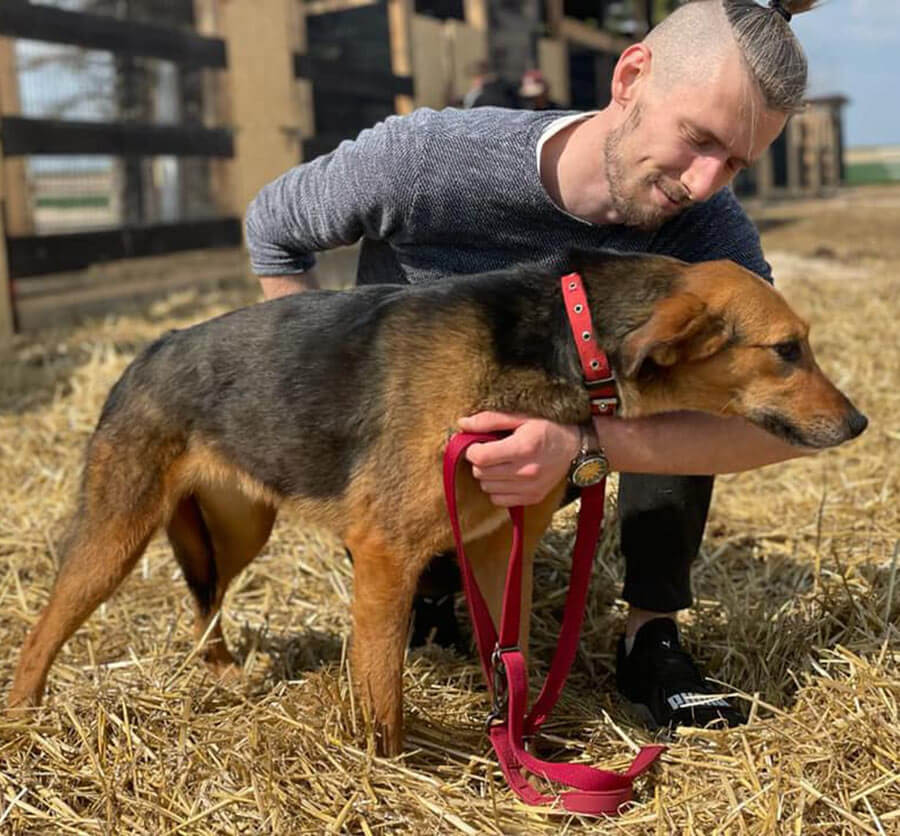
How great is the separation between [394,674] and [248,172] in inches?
334

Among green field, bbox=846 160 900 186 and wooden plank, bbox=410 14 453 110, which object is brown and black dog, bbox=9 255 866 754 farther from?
green field, bbox=846 160 900 186

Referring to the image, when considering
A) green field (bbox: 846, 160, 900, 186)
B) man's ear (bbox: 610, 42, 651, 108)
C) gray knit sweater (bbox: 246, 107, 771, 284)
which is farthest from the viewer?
green field (bbox: 846, 160, 900, 186)

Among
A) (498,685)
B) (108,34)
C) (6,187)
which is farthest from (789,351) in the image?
(108,34)

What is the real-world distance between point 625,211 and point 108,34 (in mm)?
7151

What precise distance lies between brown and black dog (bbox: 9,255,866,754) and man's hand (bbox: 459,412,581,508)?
0.15 feet

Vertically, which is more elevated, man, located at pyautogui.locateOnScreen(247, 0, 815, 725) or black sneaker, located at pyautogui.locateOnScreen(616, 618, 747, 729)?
man, located at pyautogui.locateOnScreen(247, 0, 815, 725)

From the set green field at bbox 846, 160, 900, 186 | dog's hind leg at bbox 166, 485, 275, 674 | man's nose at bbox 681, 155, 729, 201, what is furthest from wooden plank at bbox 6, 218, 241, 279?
green field at bbox 846, 160, 900, 186

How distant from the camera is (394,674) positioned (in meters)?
2.52

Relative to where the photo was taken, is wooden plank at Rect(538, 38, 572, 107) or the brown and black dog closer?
the brown and black dog

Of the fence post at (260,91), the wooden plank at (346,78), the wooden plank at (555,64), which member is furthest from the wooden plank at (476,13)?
the fence post at (260,91)

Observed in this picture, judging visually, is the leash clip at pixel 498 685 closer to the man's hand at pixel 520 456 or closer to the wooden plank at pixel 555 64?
the man's hand at pixel 520 456

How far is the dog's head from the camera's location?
2500mm

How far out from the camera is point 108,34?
8578 millimetres

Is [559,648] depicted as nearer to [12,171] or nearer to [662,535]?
[662,535]
